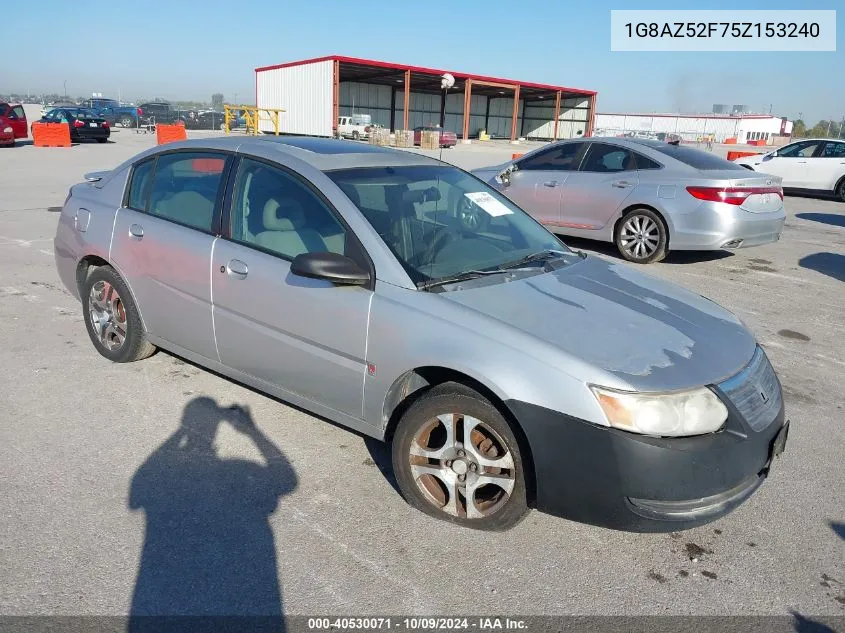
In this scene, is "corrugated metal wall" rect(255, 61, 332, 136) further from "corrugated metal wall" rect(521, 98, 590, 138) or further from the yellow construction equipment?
"corrugated metal wall" rect(521, 98, 590, 138)

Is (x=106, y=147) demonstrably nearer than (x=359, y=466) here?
No

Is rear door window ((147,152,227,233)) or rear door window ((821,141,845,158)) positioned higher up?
rear door window ((821,141,845,158))

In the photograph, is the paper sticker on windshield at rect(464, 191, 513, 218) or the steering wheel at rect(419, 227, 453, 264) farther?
the paper sticker on windshield at rect(464, 191, 513, 218)

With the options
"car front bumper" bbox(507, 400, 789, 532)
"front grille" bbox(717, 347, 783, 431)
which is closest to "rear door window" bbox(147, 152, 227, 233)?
"car front bumper" bbox(507, 400, 789, 532)

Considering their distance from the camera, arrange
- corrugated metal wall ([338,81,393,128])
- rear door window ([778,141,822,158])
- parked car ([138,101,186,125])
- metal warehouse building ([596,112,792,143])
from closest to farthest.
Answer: rear door window ([778,141,822,158]) < parked car ([138,101,186,125]) < corrugated metal wall ([338,81,393,128]) < metal warehouse building ([596,112,792,143])

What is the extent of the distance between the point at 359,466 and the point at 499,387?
3.67 feet

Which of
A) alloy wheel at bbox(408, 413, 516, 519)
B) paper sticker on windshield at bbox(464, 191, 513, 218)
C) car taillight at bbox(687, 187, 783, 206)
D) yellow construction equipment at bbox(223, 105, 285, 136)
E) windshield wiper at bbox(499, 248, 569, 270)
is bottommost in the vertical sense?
alloy wheel at bbox(408, 413, 516, 519)

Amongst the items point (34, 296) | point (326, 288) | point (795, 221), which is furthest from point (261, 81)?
point (326, 288)

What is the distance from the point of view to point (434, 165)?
13.6ft

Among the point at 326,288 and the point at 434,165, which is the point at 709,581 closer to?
the point at 326,288

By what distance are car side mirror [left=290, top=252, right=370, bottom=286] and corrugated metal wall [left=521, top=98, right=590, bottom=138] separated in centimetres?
6301

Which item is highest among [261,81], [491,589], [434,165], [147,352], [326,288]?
[261,81]

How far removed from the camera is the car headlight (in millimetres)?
2500

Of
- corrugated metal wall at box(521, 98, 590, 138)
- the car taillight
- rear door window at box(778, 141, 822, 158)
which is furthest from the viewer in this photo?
corrugated metal wall at box(521, 98, 590, 138)
